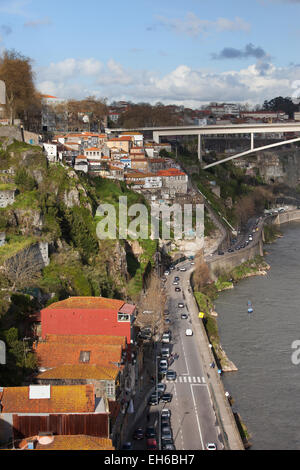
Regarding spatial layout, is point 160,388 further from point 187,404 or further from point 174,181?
point 174,181

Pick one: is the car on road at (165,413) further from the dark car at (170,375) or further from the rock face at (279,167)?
the rock face at (279,167)

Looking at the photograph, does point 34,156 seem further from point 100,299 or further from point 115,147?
point 115,147

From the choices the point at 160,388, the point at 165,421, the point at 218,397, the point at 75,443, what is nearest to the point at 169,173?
the point at 160,388

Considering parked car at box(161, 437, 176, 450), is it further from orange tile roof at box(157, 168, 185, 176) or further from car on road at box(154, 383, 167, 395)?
orange tile roof at box(157, 168, 185, 176)

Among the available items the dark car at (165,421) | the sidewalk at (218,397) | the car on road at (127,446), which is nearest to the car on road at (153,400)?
the dark car at (165,421)

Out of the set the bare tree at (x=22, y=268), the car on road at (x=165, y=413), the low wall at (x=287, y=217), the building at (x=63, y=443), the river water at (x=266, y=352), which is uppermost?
the bare tree at (x=22, y=268)

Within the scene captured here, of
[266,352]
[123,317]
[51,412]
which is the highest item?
[123,317]

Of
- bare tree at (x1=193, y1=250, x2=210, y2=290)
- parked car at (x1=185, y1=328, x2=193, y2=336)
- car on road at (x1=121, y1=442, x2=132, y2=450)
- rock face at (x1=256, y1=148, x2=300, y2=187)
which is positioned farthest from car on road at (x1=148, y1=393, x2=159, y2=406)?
rock face at (x1=256, y1=148, x2=300, y2=187)
